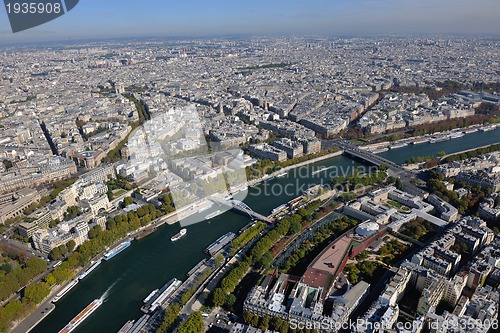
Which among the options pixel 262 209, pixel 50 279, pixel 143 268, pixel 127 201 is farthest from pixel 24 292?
pixel 262 209

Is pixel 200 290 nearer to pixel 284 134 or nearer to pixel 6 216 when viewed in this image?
pixel 6 216

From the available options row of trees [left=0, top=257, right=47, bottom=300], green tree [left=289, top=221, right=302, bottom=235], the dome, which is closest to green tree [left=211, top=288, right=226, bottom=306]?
green tree [left=289, top=221, right=302, bottom=235]

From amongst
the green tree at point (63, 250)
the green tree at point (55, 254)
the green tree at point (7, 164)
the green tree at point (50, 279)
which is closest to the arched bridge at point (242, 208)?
the green tree at point (63, 250)

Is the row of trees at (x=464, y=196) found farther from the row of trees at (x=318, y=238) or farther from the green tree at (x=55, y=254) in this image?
the green tree at (x=55, y=254)

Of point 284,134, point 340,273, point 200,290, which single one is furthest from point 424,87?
point 200,290

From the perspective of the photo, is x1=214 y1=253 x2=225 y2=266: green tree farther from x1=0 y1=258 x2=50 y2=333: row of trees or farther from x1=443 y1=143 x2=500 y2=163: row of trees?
x1=443 y1=143 x2=500 y2=163: row of trees
